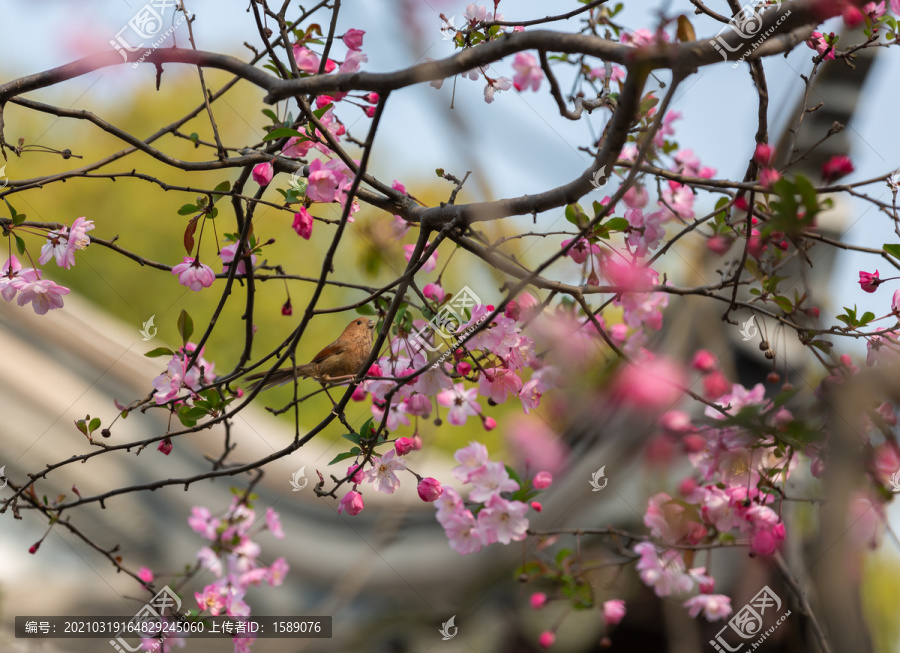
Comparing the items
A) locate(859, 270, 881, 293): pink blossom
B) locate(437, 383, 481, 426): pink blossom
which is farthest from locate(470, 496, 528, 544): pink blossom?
locate(859, 270, 881, 293): pink blossom

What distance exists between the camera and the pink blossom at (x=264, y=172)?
1.49m

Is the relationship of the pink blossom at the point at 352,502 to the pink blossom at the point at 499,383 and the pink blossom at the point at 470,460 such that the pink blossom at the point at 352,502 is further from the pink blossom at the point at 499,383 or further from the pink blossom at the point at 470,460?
the pink blossom at the point at 499,383

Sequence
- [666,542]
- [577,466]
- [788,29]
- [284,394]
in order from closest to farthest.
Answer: [788,29] → [666,542] → [577,466] → [284,394]

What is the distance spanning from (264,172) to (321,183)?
0.66 feet

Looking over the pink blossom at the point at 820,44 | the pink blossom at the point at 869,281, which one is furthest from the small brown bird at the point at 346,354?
the pink blossom at the point at 820,44

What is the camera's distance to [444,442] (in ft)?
28.9

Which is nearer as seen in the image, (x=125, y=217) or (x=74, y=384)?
(x=74, y=384)

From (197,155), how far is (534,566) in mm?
7773

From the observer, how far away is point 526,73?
2186 millimetres

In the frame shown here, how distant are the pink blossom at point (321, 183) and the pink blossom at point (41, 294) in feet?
1.94

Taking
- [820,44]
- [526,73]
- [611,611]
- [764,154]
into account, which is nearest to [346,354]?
[526,73]

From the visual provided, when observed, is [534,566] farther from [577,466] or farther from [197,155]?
[197,155]

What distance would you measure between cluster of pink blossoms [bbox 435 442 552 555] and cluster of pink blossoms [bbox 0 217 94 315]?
0.97 m

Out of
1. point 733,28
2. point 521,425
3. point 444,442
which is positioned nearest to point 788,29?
point 733,28
